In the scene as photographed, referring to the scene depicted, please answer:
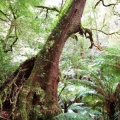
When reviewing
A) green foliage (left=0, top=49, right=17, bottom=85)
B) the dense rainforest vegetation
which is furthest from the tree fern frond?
green foliage (left=0, top=49, right=17, bottom=85)

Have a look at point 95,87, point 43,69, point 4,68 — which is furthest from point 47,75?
point 95,87

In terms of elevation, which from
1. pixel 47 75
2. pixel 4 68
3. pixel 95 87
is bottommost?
pixel 95 87

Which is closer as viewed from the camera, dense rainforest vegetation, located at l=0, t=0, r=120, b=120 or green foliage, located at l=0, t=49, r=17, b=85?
dense rainforest vegetation, located at l=0, t=0, r=120, b=120

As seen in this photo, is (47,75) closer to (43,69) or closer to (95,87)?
(43,69)

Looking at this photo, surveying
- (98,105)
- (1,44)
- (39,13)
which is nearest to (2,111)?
(1,44)

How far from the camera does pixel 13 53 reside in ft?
16.1

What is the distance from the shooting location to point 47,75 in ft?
10.7

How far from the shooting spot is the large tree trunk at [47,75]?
298 cm

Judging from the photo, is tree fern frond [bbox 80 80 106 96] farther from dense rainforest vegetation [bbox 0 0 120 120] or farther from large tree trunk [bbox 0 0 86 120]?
large tree trunk [bbox 0 0 86 120]

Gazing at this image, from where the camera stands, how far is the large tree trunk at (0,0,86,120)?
2.98 metres

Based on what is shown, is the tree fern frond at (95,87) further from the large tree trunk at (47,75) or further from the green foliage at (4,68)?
the green foliage at (4,68)

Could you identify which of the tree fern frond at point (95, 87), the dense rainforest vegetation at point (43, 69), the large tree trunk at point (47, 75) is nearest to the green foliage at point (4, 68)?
the dense rainforest vegetation at point (43, 69)

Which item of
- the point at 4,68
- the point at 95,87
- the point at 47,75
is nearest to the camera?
the point at 47,75

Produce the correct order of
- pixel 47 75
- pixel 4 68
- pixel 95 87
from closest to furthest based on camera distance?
1. pixel 47 75
2. pixel 4 68
3. pixel 95 87
